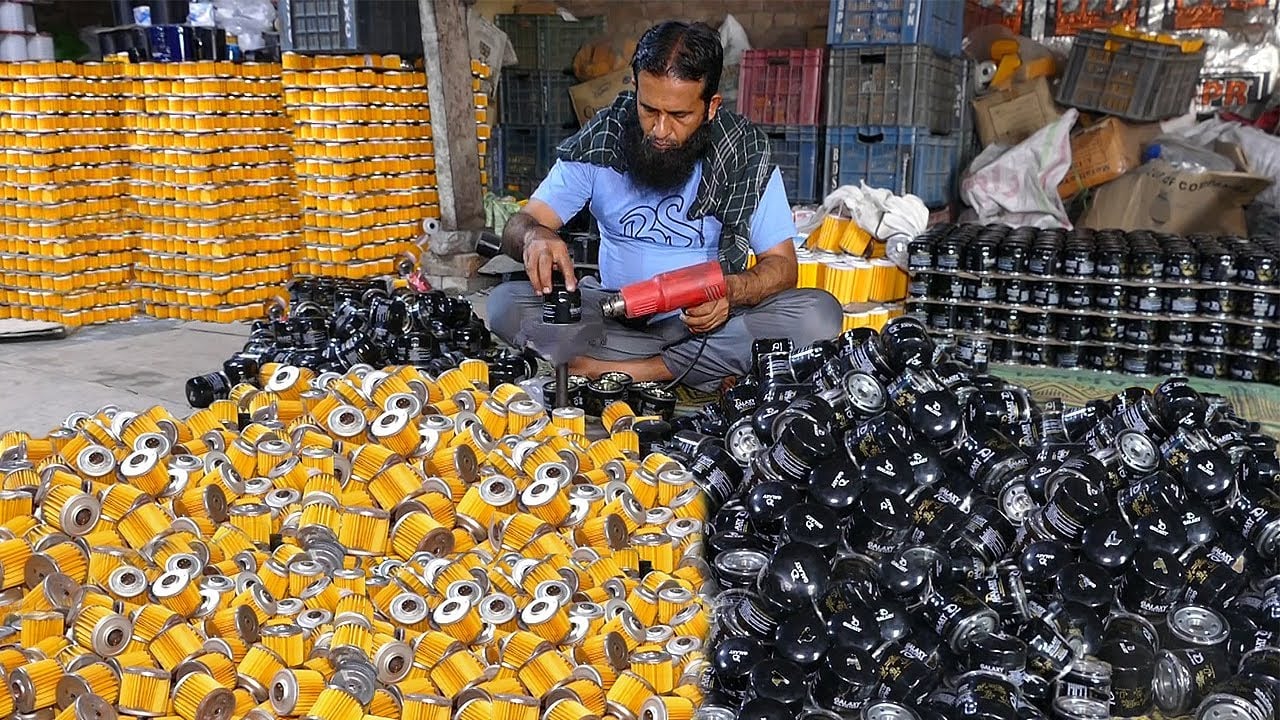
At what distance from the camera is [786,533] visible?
2373mm

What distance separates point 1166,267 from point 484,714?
4416 millimetres

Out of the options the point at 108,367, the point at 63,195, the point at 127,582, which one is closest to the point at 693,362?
the point at 127,582

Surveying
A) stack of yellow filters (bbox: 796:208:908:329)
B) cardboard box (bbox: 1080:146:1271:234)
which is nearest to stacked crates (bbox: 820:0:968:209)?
stack of yellow filters (bbox: 796:208:908:329)

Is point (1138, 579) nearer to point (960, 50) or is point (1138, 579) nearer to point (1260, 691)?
point (1260, 691)

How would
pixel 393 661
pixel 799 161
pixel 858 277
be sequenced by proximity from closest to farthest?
pixel 393 661
pixel 858 277
pixel 799 161

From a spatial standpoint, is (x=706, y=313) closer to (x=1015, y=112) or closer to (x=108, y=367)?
(x=108, y=367)

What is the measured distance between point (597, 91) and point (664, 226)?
5903 millimetres

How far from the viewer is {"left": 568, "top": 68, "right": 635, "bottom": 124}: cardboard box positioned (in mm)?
9508

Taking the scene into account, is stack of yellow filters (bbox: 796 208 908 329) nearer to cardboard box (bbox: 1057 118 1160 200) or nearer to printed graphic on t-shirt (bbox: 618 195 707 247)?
printed graphic on t-shirt (bbox: 618 195 707 247)

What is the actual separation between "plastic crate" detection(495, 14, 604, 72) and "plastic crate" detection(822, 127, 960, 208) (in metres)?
3.49

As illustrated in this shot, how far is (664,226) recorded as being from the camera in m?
4.03

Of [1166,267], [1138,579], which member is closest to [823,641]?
[1138,579]

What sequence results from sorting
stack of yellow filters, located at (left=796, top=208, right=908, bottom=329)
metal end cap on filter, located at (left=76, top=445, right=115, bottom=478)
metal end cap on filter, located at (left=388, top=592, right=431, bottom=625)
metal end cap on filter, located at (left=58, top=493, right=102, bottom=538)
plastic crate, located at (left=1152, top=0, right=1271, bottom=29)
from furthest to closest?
plastic crate, located at (left=1152, top=0, right=1271, bottom=29) → stack of yellow filters, located at (left=796, top=208, right=908, bottom=329) → metal end cap on filter, located at (left=76, top=445, right=115, bottom=478) → metal end cap on filter, located at (left=58, top=493, right=102, bottom=538) → metal end cap on filter, located at (left=388, top=592, right=431, bottom=625)

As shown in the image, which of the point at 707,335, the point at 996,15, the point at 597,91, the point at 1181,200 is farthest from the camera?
the point at 996,15
